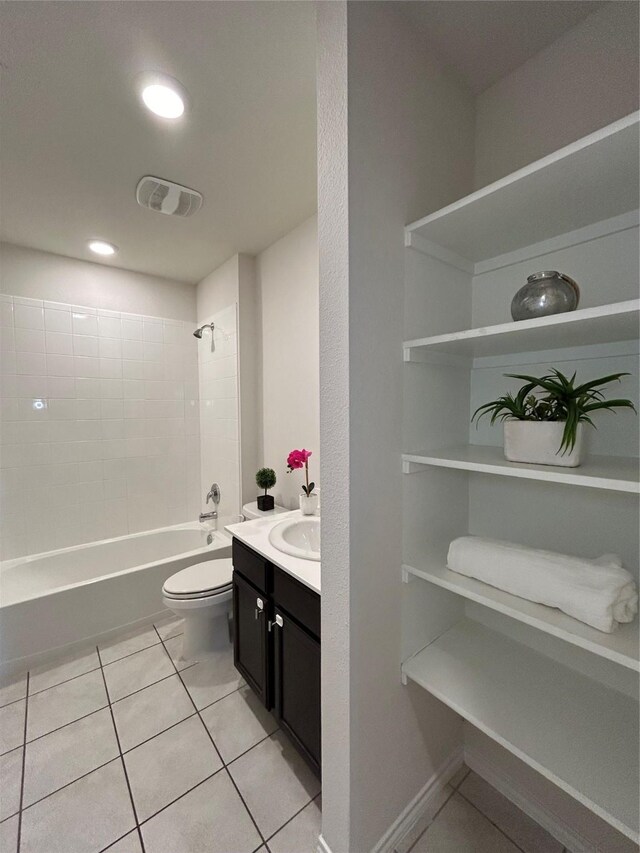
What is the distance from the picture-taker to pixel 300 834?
1175mm

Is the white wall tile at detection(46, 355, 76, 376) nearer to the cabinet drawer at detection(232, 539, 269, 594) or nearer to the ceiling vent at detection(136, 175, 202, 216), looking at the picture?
the ceiling vent at detection(136, 175, 202, 216)

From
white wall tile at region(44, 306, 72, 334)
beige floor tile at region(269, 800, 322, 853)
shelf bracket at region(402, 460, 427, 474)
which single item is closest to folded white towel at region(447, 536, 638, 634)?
shelf bracket at region(402, 460, 427, 474)

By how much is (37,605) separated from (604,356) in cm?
288

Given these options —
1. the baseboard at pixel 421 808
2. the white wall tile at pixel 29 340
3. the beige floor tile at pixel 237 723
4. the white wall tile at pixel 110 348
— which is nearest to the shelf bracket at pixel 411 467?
the baseboard at pixel 421 808

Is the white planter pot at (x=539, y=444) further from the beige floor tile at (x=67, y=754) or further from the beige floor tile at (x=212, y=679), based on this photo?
the beige floor tile at (x=67, y=754)

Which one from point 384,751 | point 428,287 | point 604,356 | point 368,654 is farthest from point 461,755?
point 428,287

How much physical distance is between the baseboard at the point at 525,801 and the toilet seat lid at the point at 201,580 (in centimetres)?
135

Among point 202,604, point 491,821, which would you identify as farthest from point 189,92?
point 491,821

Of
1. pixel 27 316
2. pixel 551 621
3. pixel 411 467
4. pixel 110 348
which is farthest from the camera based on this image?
pixel 110 348

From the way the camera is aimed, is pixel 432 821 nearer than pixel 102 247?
Yes

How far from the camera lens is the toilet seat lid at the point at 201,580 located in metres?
1.92

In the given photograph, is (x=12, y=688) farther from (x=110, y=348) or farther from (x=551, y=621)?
(x=551, y=621)

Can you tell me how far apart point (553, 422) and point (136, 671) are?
2.35m

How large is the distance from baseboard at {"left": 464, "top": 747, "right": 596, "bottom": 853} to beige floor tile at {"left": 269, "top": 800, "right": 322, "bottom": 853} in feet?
2.04
